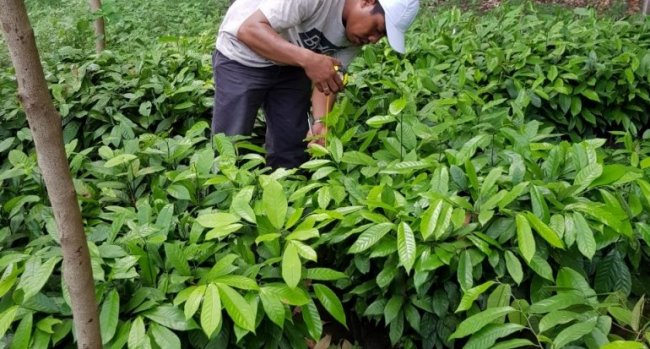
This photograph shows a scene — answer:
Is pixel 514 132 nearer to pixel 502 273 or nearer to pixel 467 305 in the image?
pixel 502 273

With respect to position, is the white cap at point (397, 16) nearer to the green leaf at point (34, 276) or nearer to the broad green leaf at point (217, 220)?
the broad green leaf at point (217, 220)

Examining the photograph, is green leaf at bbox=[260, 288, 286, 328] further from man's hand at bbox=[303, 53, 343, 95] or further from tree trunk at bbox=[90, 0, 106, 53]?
tree trunk at bbox=[90, 0, 106, 53]

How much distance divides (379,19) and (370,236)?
49.2 inches

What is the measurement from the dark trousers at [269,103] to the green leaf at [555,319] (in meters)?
1.65

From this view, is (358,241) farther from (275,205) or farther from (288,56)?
(288,56)

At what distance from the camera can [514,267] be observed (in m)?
1.75

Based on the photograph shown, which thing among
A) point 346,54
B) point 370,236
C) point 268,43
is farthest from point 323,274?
point 346,54

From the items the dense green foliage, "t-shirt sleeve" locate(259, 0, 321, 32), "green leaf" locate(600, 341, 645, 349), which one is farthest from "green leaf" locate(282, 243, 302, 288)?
"t-shirt sleeve" locate(259, 0, 321, 32)

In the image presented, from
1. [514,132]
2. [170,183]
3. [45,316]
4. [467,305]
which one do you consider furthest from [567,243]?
[45,316]

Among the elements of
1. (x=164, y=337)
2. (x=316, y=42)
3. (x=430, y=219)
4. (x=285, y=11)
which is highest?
(x=285, y=11)

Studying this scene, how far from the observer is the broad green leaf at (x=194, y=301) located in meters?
1.50

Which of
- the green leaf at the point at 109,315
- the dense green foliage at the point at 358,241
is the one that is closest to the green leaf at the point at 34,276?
the dense green foliage at the point at 358,241

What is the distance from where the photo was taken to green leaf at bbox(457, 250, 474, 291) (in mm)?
1733

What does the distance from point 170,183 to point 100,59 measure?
170cm
